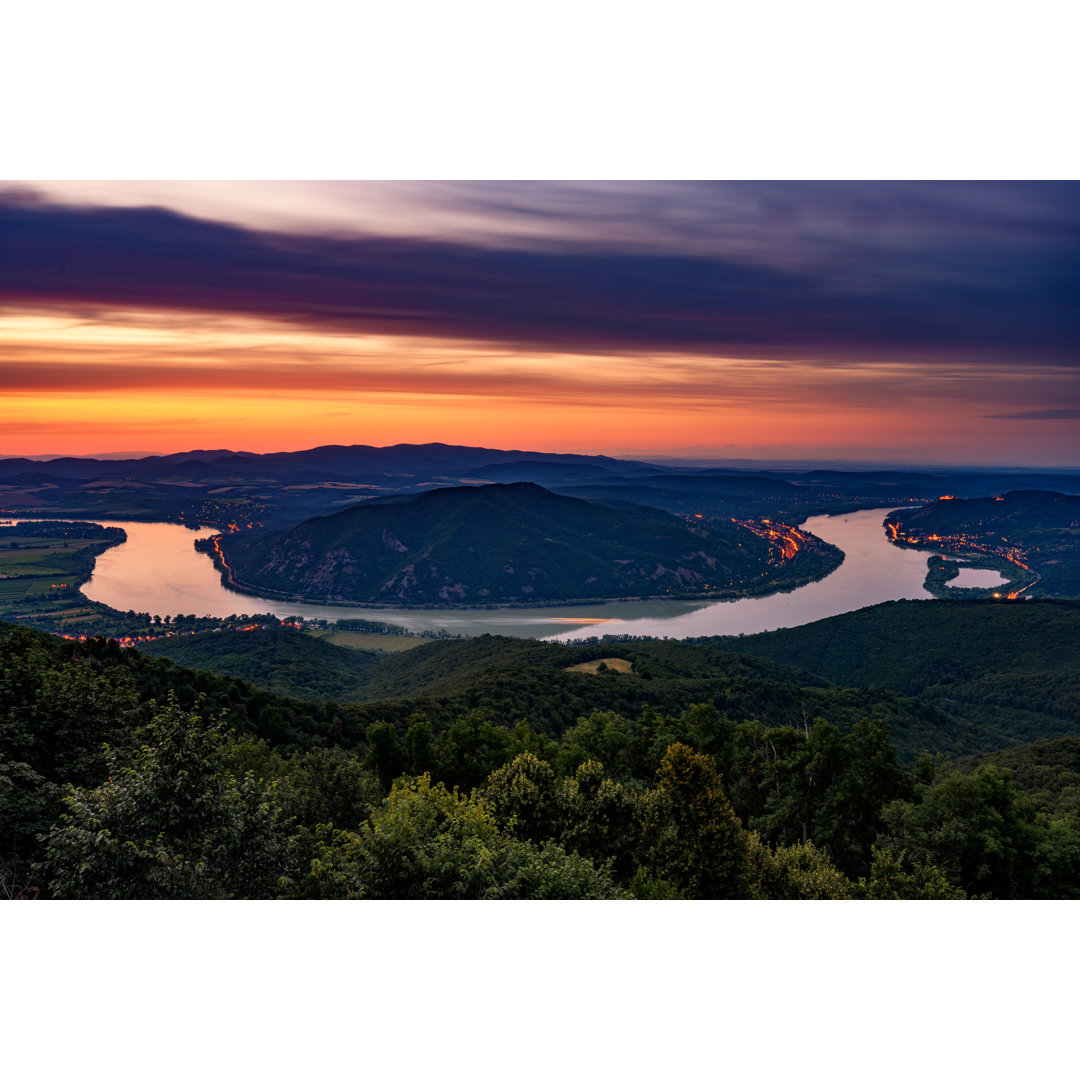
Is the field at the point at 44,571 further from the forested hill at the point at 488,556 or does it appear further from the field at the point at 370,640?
the forested hill at the point at 488,556

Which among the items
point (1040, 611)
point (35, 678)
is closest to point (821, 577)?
point (1040, 611)

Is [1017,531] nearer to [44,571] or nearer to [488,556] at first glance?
[488,556]

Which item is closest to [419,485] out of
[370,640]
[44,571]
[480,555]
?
[480,555]

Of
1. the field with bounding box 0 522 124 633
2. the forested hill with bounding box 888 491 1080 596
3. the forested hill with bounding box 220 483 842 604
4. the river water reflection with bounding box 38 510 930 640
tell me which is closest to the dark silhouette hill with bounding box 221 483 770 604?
the forested hill with bounding box 220 483 842 604

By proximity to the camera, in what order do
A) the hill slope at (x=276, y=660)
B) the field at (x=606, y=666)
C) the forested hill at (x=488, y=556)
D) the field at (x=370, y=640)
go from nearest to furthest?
the field at (x=606, y=666) < the hill slope at (x=276, y=660) < the field at (x=370, y=640) < the forested hill at (x=488, y=556)

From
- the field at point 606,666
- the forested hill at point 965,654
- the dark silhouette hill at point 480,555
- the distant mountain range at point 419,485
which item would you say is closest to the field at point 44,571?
the distant mountain range at point 419,485
